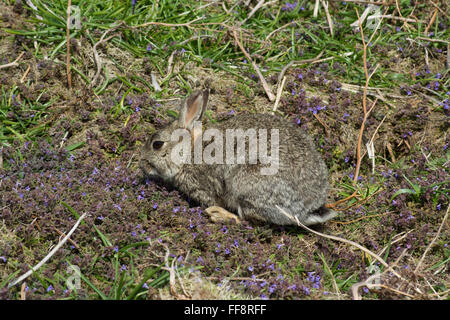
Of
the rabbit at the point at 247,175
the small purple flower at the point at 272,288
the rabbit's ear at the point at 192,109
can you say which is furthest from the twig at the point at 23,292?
the rabbit's ear at the point at 192,109

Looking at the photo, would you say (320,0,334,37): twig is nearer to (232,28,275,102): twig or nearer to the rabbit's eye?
(232,28,275,102): twig

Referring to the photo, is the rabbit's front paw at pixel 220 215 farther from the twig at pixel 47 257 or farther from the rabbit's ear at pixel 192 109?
the twig at pixel 47 257

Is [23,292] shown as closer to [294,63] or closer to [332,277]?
[332,277]

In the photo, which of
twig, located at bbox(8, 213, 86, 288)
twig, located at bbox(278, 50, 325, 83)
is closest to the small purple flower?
twig, located at bbox(8, 213, 86, 288)

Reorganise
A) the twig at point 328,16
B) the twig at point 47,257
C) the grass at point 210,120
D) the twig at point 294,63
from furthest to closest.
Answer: the twig at point 328,16 < the twig at point 294,63 < the grass at point 210,120 < the twig at point 47,257

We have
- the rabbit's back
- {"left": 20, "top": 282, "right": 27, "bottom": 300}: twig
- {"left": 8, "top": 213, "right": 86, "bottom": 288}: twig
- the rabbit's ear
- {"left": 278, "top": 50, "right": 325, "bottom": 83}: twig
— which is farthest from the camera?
{"left": 278, "top": 50, "right": 325, "bottom": 83}: twig

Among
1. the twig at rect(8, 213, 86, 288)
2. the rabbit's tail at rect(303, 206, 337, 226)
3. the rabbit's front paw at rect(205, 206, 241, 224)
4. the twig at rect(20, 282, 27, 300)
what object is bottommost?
the rabbit's tail at rect(303, 206, 337, 226)
